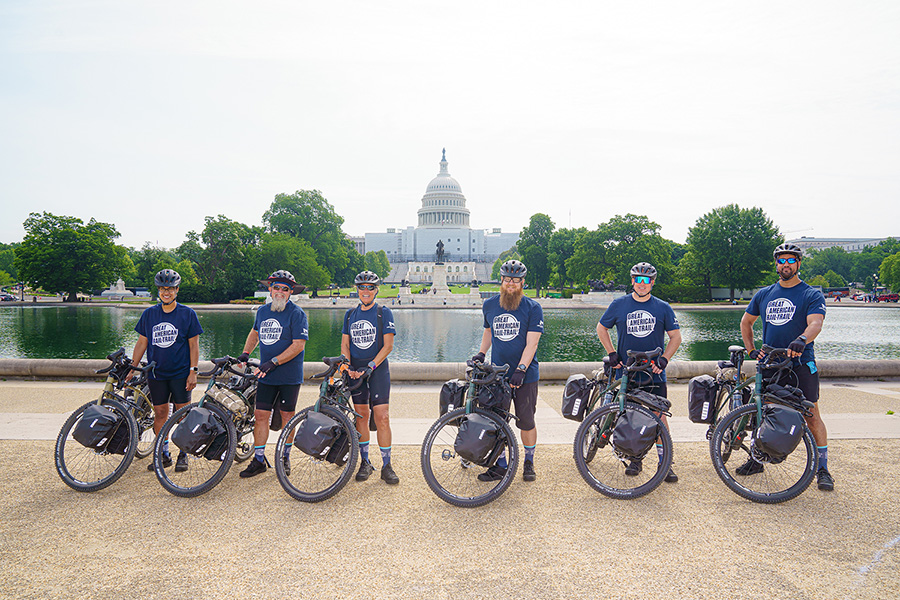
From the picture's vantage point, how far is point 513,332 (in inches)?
204

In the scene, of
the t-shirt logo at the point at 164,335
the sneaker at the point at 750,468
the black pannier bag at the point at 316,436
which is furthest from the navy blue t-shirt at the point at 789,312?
the t-shirt logo at the point at 164,335

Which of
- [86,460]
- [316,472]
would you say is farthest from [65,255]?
[316,472]

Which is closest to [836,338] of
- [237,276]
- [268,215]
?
[237,276]

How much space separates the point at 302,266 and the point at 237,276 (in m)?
7.11

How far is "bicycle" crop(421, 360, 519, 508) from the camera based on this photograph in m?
4.61

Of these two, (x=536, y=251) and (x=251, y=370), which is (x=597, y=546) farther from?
(x=536, y=251)

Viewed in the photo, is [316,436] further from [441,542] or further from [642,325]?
[642,325]

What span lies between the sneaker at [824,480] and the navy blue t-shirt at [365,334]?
4280mm

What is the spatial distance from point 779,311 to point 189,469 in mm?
6075

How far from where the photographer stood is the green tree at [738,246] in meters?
58.1

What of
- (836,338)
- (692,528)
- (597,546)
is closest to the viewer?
(597,546)

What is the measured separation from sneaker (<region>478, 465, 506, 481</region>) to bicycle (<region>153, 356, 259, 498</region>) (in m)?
2.33

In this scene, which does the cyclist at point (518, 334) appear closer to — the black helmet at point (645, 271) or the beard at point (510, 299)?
the beard at point (510, 299)

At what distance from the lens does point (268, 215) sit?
6856cm
